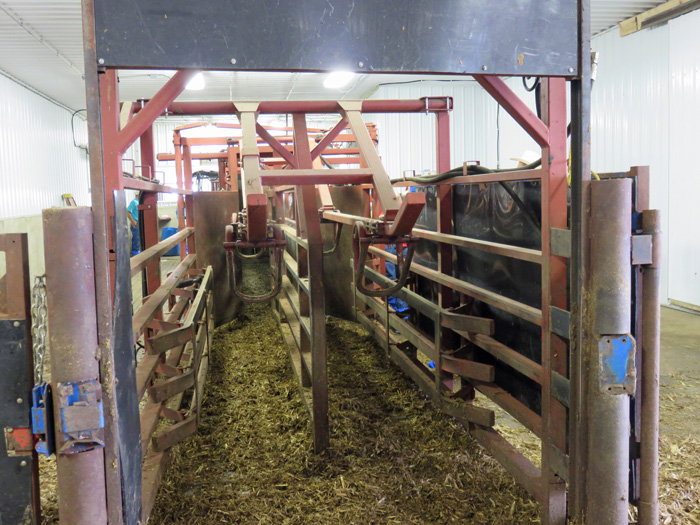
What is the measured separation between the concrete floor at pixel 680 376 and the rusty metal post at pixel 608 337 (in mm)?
2179

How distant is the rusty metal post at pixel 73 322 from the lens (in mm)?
1592

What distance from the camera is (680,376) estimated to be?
4.97 metres

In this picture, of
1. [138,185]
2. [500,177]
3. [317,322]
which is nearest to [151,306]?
[138,185]

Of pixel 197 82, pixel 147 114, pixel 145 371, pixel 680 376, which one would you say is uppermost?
pixel 197 82

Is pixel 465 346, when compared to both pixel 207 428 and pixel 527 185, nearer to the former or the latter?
pixel 527 185

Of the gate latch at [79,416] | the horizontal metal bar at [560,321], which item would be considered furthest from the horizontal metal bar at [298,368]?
the gate latch at [79,416]

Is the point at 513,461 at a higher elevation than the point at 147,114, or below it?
below

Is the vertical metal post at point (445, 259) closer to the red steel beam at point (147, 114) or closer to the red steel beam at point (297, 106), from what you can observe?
the red steel beam at point (297, 106)

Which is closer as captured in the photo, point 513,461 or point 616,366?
point 616,366

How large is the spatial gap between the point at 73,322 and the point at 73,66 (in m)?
12.2

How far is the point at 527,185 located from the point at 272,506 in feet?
6.73

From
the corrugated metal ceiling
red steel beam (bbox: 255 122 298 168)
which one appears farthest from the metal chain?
the corrugated metal ceiling

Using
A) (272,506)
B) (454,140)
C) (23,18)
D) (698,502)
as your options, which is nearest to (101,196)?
(272,506)

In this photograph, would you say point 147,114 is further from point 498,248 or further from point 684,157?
point 684,157
